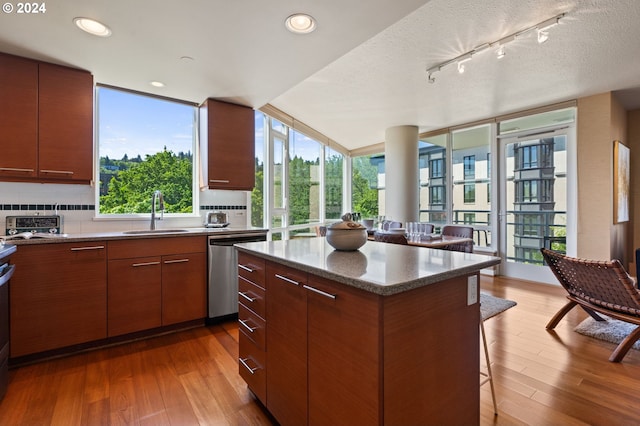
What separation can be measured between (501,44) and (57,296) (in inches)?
172

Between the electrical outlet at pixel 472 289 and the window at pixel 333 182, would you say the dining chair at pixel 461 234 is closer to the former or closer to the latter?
the electrical outlet at pixel 472 289

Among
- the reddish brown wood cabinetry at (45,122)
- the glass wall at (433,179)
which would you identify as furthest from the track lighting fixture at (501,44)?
the reddish brown wood cabinetry at (45,122)

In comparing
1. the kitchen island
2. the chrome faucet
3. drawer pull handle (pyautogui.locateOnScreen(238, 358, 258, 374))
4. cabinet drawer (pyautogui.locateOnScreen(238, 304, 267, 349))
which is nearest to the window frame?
the chrome faucet

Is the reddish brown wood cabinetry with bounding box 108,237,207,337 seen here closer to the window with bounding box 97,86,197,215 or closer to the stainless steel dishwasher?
the stainless steel dishwasher

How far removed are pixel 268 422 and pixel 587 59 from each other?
14.2ft

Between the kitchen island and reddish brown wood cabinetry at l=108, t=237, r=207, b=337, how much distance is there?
58.9 inches

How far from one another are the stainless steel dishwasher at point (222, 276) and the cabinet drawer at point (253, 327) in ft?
3.93

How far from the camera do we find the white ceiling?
6.38ft

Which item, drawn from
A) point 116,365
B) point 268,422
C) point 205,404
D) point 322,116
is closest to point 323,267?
point 268,422

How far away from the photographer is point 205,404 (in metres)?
1.77

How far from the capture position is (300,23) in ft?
6.70

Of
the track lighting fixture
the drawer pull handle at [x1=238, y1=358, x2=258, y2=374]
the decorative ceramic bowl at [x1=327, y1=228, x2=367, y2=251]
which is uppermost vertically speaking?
the track lighting fixture

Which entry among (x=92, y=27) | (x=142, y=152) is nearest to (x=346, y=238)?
(x=92, y=27)

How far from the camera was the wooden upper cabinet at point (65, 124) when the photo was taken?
97.3 inches
